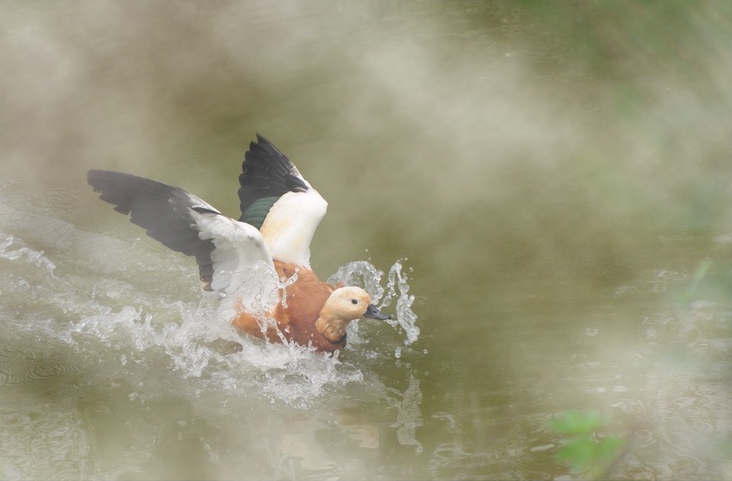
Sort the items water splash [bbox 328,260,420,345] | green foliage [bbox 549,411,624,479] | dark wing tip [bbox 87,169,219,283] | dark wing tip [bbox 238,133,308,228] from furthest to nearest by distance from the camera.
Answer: dark wing tip [bbox 238,133,308,228]
water splash [bbox 328,260,420,345]
dark wing tip [bbox 87,169,219,283]
green foliage [bbox 549,411,624,479]

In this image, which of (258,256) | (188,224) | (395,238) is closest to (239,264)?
(258,256)

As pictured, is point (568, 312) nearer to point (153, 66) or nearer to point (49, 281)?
point (49, 281)

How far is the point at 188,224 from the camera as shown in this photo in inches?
166

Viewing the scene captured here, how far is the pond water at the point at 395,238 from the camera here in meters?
3.73

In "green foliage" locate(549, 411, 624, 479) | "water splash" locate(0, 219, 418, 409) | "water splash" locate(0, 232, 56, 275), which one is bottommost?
"green foliage" locate(549, 411, 624, 479)

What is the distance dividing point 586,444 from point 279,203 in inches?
81.0

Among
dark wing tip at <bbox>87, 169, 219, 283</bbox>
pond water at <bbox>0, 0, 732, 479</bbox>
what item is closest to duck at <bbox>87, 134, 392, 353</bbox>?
dark wing tip at <bbox>87, 169, 219, 283</bbox>

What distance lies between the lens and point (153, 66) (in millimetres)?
6996

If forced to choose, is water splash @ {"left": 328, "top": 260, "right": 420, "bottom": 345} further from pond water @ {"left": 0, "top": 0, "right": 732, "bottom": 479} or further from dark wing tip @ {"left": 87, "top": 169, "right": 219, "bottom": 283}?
dark wing tip @ {"left": 87, "top": 169, "right": 219, "bottom": 283}

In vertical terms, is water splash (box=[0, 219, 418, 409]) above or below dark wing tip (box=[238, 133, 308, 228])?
below

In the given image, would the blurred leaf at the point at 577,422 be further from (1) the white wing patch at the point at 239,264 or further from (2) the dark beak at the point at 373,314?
(1) the white wing patch at the point at 239,264

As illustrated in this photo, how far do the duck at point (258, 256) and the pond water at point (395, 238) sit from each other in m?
0.12

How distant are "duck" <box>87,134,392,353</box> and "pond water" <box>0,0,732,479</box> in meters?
0.12

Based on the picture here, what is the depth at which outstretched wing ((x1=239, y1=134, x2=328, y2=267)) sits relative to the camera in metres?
4.78
